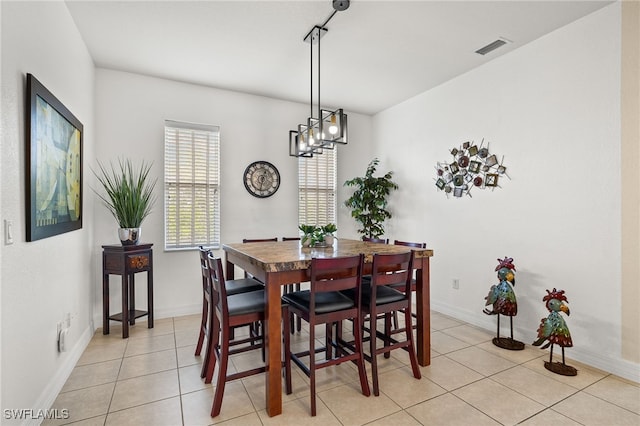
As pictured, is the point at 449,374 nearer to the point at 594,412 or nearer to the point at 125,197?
the point at 594,412

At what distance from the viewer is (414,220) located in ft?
14.4

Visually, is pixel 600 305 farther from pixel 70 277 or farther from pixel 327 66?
pixel 70 277

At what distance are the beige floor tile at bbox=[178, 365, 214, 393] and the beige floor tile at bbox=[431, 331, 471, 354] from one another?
1.97 metres

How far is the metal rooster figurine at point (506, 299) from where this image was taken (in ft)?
9.57

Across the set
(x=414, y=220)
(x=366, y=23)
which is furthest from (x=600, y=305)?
(x=366, y=23)

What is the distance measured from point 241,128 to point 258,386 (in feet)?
10.2

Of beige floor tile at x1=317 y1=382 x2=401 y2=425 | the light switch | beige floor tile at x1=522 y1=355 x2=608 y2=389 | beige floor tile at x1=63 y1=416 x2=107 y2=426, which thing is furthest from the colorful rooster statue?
the light switch

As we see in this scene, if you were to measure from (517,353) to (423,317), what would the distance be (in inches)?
40.3

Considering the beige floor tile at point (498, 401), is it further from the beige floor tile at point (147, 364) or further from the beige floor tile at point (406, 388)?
the beige floor tile at point (147, 364)

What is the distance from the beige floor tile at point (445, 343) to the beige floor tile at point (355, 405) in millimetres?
1019

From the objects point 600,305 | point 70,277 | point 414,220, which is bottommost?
point 600,305

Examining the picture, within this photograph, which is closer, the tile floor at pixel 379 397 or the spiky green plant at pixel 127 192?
the tile floor at pixel 379 397

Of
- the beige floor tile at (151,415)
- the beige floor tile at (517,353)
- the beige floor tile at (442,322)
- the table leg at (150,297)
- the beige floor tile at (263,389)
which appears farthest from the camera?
the beige floor tile at (442,322)

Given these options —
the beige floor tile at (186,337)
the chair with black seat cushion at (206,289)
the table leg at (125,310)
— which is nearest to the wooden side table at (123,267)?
the table leg at (125,310)
